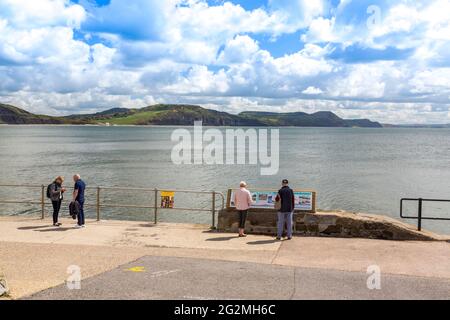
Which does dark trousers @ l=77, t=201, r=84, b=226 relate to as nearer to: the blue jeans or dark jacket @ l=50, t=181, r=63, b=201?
dark jacket @ l=50, t=181, r=63, b=201

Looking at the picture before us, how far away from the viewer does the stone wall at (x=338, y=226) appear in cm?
1375

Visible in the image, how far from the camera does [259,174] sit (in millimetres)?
54312

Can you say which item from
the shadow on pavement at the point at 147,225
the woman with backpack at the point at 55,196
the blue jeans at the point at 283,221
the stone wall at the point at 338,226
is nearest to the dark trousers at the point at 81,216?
the woman with backpack at the point at 55,196

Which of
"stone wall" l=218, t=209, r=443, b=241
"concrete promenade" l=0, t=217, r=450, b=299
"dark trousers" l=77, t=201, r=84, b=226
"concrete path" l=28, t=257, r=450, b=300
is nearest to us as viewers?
"concrete path" l=28, t=257, r=450, b=300

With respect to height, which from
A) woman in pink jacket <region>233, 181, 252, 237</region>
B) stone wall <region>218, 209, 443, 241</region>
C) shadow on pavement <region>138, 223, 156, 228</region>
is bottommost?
shadow on pavement <region>138, 223, 156, 228</region>

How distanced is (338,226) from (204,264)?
494 centimetres

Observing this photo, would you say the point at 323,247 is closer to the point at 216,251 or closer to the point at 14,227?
the point at 216,251

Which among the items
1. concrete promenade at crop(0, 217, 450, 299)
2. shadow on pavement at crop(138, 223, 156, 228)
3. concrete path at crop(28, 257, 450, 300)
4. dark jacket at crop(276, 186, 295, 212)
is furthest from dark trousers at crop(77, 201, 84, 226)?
dark jacket at crop(276, 186, 295, 212)

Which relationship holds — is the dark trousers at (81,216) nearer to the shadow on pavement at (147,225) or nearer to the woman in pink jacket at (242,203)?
the shadow on pavement at (147,225)

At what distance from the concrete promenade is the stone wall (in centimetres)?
46

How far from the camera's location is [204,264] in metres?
10.8

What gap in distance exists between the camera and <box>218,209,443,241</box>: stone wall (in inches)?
541

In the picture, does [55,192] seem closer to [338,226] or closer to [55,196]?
[55,196]
